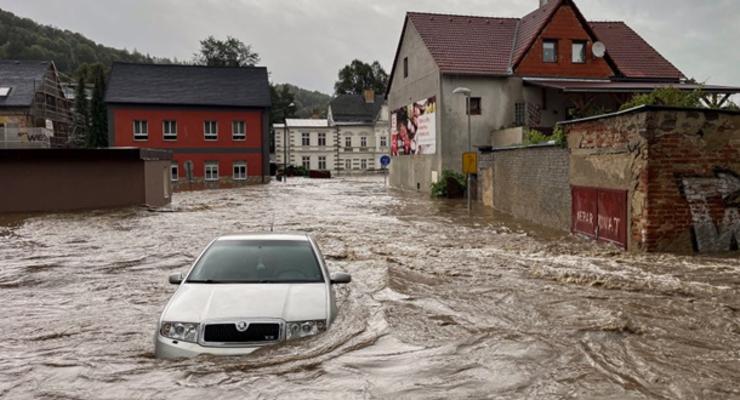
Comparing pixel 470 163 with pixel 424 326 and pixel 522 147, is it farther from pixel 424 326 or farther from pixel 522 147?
pixel 424 326

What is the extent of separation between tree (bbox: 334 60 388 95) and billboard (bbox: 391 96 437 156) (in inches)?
2967

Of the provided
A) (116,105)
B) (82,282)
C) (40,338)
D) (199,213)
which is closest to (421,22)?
(199,213)

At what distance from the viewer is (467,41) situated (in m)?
37.0

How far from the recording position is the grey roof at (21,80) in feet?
174

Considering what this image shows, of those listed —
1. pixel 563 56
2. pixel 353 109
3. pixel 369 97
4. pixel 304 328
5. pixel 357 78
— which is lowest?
pixel 304 328

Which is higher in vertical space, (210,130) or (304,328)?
(210,130)

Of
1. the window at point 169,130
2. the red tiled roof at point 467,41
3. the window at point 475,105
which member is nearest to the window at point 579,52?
the red tiled roof at point 467,41

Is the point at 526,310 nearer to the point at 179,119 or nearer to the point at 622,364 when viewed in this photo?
the point at 622,364

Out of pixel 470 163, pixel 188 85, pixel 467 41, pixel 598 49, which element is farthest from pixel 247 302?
pixel 188 85

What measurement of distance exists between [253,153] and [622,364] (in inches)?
1868

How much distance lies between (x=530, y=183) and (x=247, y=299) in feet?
54.4

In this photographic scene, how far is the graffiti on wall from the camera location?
1383 centimetres

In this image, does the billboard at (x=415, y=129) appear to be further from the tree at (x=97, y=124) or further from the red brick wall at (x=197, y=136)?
the tree at (x=97, y=124)

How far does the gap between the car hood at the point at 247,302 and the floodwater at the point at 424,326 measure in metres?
0.36
